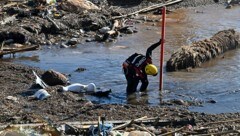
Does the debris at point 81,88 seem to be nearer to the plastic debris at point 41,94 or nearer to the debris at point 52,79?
the debris at point 52,79

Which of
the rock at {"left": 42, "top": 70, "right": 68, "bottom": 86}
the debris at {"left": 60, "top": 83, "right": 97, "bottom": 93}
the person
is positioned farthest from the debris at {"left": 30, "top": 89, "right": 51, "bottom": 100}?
the person

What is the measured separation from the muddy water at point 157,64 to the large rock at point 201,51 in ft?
0.82

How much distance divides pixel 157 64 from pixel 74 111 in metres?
6.42

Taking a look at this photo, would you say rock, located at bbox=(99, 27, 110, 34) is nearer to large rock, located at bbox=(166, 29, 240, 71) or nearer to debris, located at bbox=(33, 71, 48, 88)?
large rock, located at bbox=(166, 29, 240, 71)

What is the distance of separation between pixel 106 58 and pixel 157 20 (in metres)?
7.99

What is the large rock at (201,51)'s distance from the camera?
706 inches

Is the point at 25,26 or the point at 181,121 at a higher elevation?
the point at 25,26

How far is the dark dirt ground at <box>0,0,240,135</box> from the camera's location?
11.7 meters

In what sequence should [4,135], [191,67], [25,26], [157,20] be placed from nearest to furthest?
[4,135]
[191,67]
[25,26]
[157,20]

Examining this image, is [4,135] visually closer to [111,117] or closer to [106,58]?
[111,117]

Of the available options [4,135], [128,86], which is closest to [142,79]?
[128,86]

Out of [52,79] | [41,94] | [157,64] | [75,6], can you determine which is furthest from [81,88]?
[75,6]

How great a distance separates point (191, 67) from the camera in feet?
59.9

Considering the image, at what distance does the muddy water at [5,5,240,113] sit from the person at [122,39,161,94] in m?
0.41
